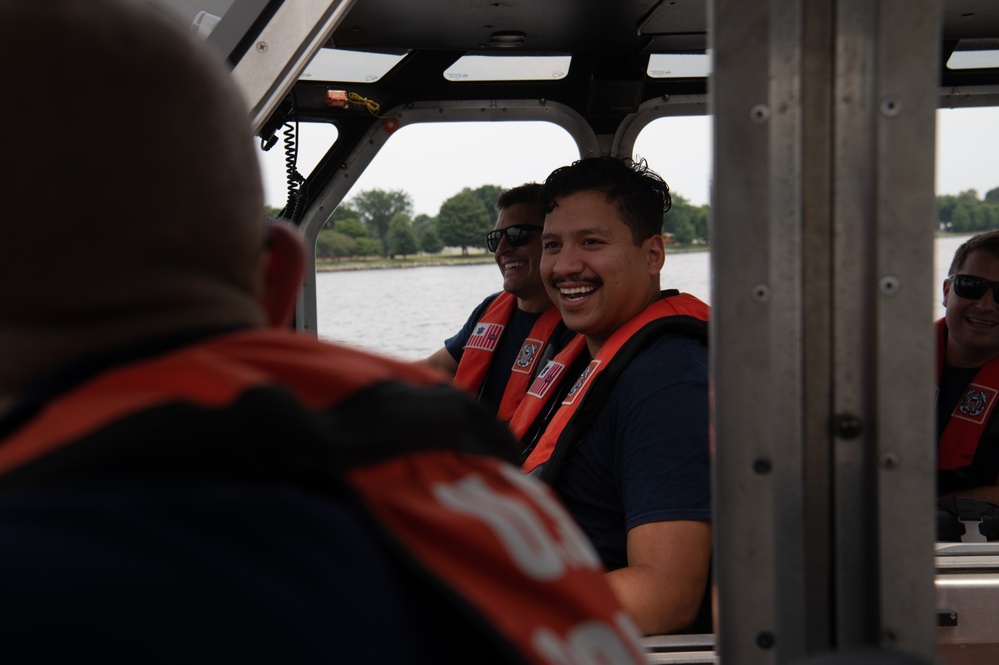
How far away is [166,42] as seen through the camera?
60 centimetres

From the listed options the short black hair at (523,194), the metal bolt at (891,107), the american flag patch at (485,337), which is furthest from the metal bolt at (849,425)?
the short black hair at (523,194)

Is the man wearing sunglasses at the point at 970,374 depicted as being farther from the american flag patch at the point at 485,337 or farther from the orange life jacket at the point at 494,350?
the american flag patch at the point at 485,337

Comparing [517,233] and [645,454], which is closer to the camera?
[645,454]

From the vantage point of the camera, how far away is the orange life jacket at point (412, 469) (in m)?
0.55

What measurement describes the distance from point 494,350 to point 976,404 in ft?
6.30

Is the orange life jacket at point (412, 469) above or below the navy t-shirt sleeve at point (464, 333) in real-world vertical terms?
above

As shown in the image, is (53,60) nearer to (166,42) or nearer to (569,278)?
(166,42)

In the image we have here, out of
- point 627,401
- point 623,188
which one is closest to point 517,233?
point 623,188

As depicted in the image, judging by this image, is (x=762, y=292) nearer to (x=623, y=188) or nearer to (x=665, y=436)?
(x=665, y=436)

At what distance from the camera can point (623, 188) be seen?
→ 2.94 meters

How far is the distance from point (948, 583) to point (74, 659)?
6.53 feet

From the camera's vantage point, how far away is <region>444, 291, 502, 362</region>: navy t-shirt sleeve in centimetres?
426

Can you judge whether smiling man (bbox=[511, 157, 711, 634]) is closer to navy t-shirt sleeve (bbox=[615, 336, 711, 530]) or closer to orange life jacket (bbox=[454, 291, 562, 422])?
navy t-shirt sleeve (bbox=[615, 336, 711, 530])

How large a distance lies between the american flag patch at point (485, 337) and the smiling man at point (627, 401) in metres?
0.89
